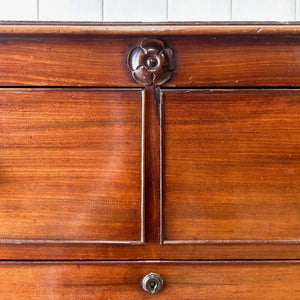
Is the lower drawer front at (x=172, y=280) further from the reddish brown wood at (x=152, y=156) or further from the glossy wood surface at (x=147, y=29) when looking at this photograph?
the glossy wood surface at (x=147, y=29)

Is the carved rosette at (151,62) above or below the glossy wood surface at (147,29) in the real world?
below

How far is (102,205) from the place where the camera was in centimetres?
54

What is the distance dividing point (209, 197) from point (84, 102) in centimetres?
25

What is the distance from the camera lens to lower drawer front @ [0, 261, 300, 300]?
55 centimetres

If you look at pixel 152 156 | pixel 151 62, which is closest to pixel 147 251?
pixel 152 156

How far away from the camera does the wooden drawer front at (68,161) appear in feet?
1.73

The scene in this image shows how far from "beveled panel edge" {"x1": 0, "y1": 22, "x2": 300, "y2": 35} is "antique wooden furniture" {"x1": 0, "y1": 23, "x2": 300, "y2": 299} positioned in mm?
23
